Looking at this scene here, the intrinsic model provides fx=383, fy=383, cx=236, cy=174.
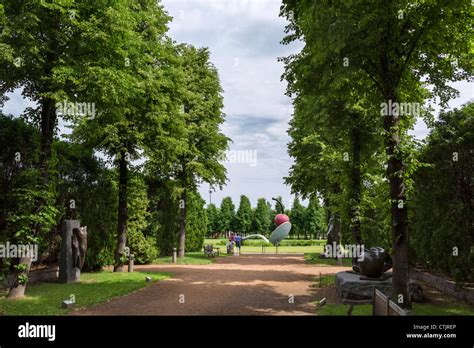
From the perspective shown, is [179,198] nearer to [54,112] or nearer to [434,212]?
[54,112]

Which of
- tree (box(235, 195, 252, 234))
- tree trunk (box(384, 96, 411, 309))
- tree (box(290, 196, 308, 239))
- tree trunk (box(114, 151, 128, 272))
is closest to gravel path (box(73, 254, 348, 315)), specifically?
tree trunk (box(384, 96, 411, 309))

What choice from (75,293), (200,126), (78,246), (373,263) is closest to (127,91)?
(78,246)

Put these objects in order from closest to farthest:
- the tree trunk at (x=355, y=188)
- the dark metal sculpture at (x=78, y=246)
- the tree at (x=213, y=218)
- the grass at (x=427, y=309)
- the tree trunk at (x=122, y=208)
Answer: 1. the grass at (x=427, y=309)
2. the dark metal sculpture at (x=78, y=246)
3. the tree trunk at (x=355, y=188)
4. the tree trunk at (x=122, y=208)
5. the tree at (x=213, y=218)

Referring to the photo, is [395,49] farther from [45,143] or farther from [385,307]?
[45,143]

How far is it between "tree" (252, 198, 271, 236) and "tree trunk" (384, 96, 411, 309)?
257ft

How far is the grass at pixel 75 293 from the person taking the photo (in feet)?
36.7

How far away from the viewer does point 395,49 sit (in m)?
12.1

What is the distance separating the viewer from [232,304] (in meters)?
12.2

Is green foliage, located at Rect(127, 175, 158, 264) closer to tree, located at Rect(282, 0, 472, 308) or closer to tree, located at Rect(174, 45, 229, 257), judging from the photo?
tree, located at Rect(174, 45, 229, 257)

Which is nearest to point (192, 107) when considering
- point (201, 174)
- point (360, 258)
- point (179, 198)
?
point (201, 174)

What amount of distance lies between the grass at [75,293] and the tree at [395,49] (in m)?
9.73

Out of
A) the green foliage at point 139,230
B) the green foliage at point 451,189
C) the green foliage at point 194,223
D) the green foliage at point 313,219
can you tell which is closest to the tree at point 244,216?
the green foliage at point 313,219

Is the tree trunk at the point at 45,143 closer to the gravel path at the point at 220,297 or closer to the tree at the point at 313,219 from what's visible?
the gravel path at the point at 220,297

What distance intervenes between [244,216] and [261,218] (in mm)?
4185
